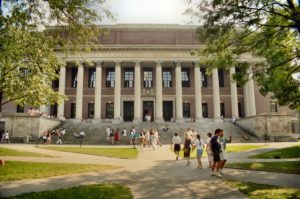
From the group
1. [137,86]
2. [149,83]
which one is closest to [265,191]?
[137,86]

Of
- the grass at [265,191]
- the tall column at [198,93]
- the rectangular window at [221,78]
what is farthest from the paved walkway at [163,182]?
the rectangular window at [221,78]

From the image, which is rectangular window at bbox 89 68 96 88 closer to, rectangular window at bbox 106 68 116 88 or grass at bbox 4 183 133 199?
rectangular window at bbox 106 68 116 88

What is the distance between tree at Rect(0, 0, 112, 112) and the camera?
11445mm

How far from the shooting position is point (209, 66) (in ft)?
52.0

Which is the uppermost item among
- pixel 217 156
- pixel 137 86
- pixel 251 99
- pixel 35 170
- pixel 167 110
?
pixel 137 86

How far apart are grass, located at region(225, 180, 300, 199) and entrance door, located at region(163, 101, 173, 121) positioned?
125 ft

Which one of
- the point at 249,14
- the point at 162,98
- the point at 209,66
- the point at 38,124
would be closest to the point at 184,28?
the point at 162,98

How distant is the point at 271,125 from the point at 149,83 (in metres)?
21.1

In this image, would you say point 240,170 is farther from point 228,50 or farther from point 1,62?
point 1,62

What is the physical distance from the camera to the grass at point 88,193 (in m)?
7.83

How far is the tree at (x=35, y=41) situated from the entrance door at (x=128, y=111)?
31.8m

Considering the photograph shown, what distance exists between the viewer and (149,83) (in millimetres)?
48062

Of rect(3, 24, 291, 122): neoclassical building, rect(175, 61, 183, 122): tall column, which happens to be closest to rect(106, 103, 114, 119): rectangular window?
rect(3, 24, 291, 122): neoclassical building

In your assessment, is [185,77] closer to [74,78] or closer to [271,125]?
[271,125]
